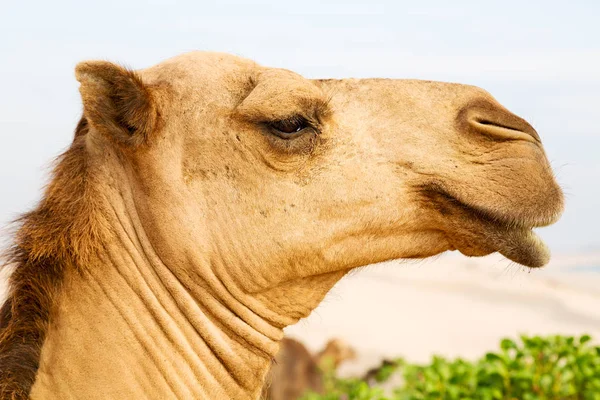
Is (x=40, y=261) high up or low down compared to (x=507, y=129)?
down

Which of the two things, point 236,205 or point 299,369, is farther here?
point 299,369

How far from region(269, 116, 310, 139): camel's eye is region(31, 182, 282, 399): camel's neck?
28.8 inches

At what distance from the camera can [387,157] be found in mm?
3965

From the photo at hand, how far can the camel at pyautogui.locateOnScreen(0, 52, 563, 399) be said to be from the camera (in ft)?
12.4

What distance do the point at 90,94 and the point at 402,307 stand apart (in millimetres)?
10862

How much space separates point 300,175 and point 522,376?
3867mm

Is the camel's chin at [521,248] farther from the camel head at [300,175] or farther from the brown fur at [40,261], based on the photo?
the brown fur at [40,261]

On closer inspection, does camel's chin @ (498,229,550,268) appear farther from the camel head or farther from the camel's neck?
the camel's neck

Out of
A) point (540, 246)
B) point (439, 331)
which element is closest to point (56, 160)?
point (540, 246)

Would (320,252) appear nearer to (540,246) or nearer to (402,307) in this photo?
(540,246)

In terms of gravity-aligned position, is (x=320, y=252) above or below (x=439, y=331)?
below

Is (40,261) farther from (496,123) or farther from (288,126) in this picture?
(496,123)

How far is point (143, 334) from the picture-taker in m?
3.78

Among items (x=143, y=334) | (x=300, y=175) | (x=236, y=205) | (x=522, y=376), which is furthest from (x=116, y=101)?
(x=522, y=376)
